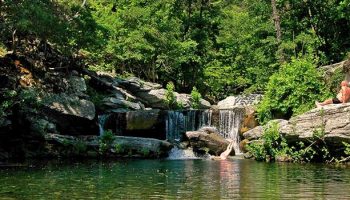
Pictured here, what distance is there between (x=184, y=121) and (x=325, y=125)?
1219cm

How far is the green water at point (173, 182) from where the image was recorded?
42.8 ft

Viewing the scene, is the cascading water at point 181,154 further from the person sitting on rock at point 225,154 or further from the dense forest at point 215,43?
the dense forest at point 215,43

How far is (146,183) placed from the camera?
1592 cm

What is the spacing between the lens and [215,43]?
48656 millimetres

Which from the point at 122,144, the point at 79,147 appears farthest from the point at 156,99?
the point at 79,147

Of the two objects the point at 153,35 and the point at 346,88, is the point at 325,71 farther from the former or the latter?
the point at 153,35

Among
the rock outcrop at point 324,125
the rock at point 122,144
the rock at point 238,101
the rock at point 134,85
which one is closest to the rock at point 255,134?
the rock outcrop at point 324,125

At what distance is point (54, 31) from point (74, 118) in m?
5.33

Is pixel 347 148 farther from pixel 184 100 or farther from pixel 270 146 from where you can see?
pixel 184 100

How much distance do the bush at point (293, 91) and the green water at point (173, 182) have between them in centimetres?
724

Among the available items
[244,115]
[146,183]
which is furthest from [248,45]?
[146,183]

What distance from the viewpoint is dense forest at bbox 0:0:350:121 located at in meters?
29.4

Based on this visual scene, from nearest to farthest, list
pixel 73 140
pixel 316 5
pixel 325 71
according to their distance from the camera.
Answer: pixel 73 140, pixel 325 71, pixel 316 5

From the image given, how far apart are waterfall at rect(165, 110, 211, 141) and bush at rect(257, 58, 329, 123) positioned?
14.5 feet
